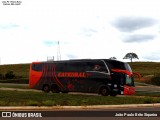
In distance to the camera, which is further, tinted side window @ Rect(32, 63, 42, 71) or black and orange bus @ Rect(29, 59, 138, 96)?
tinted side window @ Rect(32, 63, 42, 71)

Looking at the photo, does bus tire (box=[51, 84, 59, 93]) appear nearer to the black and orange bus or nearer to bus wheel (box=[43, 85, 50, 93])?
the black and orange bus

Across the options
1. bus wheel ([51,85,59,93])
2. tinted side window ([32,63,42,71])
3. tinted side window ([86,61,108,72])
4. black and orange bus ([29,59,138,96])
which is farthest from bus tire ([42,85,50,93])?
tinted side window ([86,61,108,72])

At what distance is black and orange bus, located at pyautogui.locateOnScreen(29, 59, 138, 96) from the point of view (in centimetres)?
3253

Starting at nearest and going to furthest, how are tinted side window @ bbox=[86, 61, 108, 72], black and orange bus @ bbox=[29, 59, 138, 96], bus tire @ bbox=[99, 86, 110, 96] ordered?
bus tire @ bbox=[99, 86, 110, 96] < black and orange bus @ bbox=[29, 59, 138, 96] < tinted side window @ bbox=[86, 61, 108, 72]

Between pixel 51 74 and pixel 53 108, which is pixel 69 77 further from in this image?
pixel 53 108

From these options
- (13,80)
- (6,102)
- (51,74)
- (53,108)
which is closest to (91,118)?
(53,108)

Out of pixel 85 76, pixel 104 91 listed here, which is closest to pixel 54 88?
pixel 85 76

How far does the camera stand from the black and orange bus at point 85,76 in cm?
3253

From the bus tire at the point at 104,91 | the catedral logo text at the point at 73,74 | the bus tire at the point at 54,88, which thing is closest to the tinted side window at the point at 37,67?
the bus tire at the point at 54,88

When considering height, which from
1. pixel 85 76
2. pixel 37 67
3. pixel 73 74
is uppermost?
pixel 37 67

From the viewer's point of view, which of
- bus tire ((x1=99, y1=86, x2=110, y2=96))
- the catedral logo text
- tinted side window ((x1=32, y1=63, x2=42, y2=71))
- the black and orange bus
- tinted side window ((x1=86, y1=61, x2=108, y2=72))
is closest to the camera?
bus tire ((x1=99, y1=86, x2=110, y2=96))

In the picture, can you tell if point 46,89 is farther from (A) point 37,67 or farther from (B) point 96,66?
(B) point 96,66

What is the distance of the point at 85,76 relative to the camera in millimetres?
34375

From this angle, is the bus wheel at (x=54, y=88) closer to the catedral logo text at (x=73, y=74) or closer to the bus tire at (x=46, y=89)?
the bus tire at (x=46, y=89)
